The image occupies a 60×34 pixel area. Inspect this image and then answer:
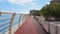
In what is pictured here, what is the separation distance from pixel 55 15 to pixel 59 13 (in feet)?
1.59

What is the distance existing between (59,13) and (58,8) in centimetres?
59

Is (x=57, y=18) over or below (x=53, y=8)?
below

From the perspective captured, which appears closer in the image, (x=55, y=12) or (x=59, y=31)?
(x=59, y=31)

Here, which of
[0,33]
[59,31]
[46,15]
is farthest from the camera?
[46,15]

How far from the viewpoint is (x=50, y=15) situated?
1565cm

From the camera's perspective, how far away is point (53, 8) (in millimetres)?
15836

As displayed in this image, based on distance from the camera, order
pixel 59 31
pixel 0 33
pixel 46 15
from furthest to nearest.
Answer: pixel 46 15 → pixel 59 31 → pixel 0 33

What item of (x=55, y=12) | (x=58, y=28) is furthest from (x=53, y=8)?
(x=58, y=28)

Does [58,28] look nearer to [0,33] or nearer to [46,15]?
[0,33]

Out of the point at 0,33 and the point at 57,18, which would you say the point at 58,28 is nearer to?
the point at 0,33

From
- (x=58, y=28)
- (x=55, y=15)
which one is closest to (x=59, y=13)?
(x=55, y=15)

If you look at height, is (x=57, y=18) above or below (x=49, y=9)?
below

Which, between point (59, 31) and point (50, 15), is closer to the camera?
point (59, 31)

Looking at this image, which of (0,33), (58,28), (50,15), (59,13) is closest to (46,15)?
(50,15)
